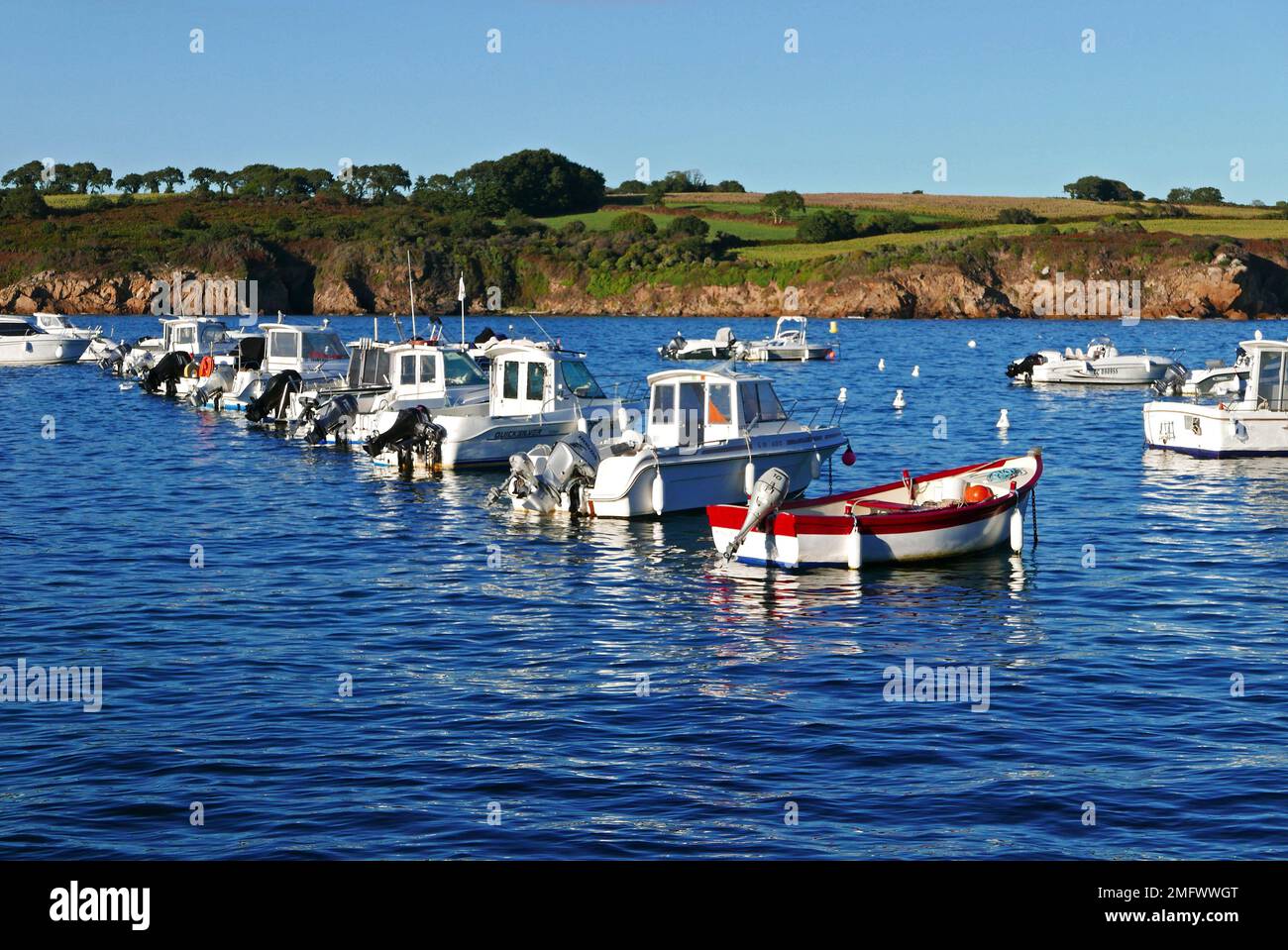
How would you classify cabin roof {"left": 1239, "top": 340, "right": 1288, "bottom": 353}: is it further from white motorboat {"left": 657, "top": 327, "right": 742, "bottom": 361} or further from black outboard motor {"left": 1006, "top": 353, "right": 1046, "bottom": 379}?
white motorboat {"left": 657, "top": 327, "right": 742, "bottom": 361}

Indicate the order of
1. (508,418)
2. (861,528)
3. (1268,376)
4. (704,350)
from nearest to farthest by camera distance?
(861,528) → (508,418) → (1268,376) → (704,350)

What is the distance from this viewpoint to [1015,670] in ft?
61.6

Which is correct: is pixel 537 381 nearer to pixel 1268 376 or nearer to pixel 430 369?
pixel 430 369

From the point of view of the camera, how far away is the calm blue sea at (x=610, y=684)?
13195 mm

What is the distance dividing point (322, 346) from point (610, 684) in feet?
125

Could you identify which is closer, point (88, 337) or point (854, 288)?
point (88, 337)

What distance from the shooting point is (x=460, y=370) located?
42.4 meters

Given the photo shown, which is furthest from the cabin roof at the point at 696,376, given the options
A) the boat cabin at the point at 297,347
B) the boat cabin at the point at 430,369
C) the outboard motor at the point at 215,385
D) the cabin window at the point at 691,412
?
the outboard motor at the point at 215,385

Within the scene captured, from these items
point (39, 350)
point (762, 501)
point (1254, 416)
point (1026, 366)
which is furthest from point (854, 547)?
point (39, 350)

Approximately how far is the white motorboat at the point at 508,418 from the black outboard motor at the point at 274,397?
12.1 m

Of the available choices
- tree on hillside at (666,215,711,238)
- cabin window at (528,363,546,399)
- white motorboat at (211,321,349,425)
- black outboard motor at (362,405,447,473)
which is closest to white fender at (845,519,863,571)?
cabin window at (528,363,546,399)
